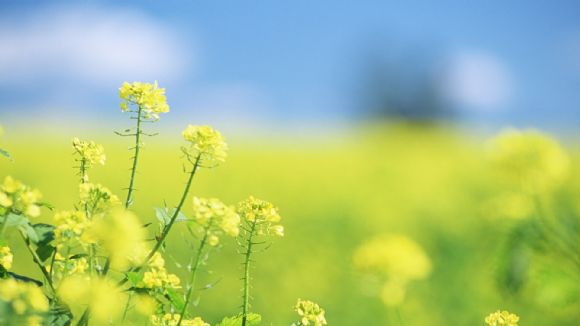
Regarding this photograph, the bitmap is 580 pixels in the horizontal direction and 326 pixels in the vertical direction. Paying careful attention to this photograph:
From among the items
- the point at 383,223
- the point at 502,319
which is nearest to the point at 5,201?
the point at 502,319

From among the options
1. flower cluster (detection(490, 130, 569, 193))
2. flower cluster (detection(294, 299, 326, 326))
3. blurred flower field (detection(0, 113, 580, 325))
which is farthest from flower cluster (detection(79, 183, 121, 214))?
flower cluster (detection(490, 130, 569, 193))

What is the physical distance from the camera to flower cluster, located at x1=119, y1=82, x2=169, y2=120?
130 centimetres

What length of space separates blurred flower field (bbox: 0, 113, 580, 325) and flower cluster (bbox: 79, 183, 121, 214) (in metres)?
1.11

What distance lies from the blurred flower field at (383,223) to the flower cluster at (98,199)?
111 centimetres

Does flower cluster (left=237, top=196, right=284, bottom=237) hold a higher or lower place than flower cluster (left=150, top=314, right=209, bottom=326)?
higher

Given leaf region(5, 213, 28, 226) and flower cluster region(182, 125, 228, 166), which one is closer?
leaf region(5, 213, 28, 226)

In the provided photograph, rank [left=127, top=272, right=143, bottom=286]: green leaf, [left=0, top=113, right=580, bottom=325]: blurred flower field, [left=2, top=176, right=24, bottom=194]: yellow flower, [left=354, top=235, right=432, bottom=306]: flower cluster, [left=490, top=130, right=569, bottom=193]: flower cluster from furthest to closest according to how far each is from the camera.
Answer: [left=490, top=130, right=569, bottom=193]: flower cluster < [left=354, top=235, right=432, bottom=306]: flower cluster < [left=0, top=113, right=580, bottom=325]: blurred flower field < [left=127, top=272, right=143, bottom=286]: green leaf < [left=2, top=176, right=24, bottom=194]: yellow flower

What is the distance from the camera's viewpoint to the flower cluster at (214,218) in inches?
42.9

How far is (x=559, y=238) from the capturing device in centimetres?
250

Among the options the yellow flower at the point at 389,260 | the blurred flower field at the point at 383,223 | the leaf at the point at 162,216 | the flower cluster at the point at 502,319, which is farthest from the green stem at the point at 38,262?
the yellow flower at the point at 389,260

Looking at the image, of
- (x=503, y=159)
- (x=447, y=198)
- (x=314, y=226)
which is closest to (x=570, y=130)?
(x=447, y=198)

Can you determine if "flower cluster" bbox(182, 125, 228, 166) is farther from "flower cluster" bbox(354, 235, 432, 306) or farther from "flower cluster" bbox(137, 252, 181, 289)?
"flower cluster" bbox(354, 235, 432, 306)

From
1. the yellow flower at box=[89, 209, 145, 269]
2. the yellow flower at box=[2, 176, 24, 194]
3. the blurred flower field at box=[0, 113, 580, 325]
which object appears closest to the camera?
the yellow flower at box=[89, 209, 145, 269]

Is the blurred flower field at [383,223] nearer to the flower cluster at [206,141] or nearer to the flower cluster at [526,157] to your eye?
the flower cluster at [526,157]
